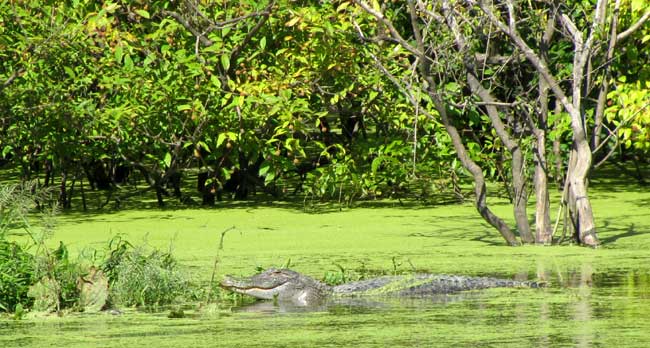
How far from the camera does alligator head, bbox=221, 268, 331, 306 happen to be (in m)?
8.32

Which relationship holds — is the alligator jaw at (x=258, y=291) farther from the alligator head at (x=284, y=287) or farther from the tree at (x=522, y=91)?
the tree at (x=522, y=91)

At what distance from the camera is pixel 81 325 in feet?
23.6

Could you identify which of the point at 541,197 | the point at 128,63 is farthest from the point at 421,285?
the point at 128,63

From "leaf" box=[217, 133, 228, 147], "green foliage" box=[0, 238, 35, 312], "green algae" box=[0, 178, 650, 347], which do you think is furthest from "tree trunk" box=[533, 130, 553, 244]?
"green foliage" box=[0, 238, 35, 312]

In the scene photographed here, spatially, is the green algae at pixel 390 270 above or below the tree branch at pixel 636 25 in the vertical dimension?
Result: below

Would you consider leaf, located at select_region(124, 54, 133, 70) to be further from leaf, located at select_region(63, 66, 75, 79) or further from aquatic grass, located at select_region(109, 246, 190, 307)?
aquatic grass, located at select_region(109, 246, 190, 307)

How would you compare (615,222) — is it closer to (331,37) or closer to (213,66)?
(331,37)

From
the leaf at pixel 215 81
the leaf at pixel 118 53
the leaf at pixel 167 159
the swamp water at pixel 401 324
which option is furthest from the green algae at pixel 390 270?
the leaf at pixel 118 53

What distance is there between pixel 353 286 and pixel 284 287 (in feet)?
1.35

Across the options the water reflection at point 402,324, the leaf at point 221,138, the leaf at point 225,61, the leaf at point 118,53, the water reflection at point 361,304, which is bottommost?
the water reflection at point 361,304

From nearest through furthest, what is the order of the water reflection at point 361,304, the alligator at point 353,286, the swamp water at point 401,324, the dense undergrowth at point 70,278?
the swamp water at point 401,324
the dense undergrowth at point 70,278
the water reflection at point 361,304
the alligator at point 353,286

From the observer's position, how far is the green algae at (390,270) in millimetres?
6598

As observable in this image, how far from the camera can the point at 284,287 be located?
8367 millimetres

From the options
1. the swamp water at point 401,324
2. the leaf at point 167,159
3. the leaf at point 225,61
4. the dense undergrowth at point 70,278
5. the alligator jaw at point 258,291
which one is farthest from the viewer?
the leaf at point 167,159
